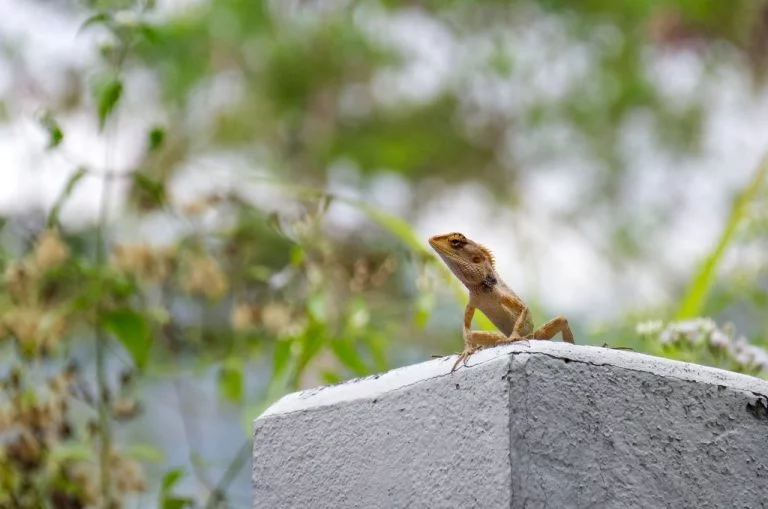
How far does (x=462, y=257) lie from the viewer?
131cm

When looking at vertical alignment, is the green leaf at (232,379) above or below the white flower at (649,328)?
above

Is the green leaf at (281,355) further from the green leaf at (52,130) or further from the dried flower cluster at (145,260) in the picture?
the green leaf at (52,130)

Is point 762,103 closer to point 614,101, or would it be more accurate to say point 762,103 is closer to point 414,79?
point 614,101

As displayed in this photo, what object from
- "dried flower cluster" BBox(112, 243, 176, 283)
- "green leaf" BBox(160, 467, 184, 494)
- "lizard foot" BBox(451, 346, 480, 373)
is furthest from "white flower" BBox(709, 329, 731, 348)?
"dried flower cluster" BBox(112, 243, 176, 283)

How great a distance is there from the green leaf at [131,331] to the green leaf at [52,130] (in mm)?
320

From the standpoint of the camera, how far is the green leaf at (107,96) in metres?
1.82

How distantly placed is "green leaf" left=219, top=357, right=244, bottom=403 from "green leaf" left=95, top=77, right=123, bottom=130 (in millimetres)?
652

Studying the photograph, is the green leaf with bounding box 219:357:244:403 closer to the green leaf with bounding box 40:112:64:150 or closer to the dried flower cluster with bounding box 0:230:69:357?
the dried flower cluster with bounding box 0:230:69:357

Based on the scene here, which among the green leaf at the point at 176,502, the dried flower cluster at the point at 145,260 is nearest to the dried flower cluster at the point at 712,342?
the green leaf at the point at 176,502

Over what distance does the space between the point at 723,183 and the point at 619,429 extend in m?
8.14

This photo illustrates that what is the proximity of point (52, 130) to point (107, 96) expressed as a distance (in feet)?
0.34

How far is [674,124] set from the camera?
980 cm

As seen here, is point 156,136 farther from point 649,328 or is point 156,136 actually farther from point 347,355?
point 649,328

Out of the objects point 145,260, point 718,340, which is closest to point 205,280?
point 145,260
